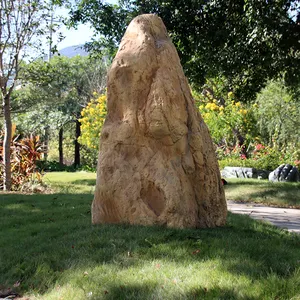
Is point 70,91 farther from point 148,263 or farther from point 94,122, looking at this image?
point 148,263

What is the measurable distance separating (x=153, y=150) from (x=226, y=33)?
726 cm

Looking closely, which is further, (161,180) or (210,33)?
(210,33)

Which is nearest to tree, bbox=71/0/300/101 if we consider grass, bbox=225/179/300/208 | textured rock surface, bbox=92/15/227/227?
grass, bbox=225/179/300/208

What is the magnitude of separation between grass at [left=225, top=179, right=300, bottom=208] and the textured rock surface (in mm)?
7451

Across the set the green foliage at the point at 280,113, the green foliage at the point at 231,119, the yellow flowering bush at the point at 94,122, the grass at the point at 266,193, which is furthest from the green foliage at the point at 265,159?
the yellow flowering bush at the point at 94,122

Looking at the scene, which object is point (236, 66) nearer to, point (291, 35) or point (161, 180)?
point (291, 35)

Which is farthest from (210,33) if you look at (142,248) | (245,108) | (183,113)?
(245,108)

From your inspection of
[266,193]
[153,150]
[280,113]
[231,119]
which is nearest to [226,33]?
[266,193]

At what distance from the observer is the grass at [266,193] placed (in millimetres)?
12859

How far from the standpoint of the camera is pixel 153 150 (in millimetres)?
5672

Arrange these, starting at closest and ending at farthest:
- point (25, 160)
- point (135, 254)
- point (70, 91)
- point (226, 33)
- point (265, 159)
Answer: point (135, 254) < point (226, 33) < point (25, 160) < point (265, 159) < point (70, 91)

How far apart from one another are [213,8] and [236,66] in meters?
1.78

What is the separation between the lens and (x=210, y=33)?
39.7 ft

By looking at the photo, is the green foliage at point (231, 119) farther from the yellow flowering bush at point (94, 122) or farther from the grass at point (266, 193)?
the grass at point (266, 193)
